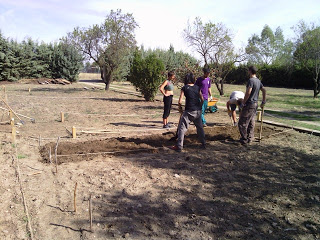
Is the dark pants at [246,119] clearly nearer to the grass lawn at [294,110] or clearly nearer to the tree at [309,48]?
the grass lawn at [294,110]

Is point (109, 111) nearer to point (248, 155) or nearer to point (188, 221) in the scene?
point (248, 155)

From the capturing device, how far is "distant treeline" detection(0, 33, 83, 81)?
26.9m

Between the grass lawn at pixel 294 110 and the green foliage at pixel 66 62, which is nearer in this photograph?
the grass lawn at pixel 294 110

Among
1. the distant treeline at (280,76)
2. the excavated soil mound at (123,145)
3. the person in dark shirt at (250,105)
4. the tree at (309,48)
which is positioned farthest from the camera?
the distant treeline at (280,76)

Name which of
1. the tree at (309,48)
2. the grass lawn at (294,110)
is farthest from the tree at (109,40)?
the tree at (309,48)

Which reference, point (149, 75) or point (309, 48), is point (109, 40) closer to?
point (149, 75)

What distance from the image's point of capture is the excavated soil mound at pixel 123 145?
560 cm

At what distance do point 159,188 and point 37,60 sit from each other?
28362mm

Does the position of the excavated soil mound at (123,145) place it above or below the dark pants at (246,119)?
below

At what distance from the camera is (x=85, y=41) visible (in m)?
19.9

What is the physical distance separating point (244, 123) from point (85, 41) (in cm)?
1608

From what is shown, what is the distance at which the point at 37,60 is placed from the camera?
1133 inches

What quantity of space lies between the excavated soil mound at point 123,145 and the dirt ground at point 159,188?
0.02 metres

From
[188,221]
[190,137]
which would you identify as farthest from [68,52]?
[188,221]
